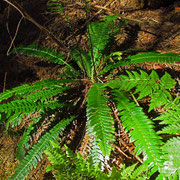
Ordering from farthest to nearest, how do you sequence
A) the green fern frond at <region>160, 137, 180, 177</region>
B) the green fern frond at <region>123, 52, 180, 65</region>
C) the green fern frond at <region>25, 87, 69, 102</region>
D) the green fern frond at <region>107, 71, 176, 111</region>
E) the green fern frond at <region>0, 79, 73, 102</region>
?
the green fern frond at <region>0, 79, 73, 102</region>
the green fern frond at <region>25, 87, 69, 102</region>
the green fern frond at <region>123, 52, 180, 65</region>
the green fern frond at <region>107, 71, 176, 111</region>
the green fern frond at <region>160, 137, 180, 177</region>

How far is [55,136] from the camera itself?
6.01ft

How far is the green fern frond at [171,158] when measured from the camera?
1.15 metres

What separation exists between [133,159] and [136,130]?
432mm

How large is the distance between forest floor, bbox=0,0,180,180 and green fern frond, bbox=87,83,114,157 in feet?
3.24

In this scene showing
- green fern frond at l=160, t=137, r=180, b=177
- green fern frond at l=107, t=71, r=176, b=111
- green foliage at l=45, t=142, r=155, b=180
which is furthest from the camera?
green fern frond at l=107, t=71, r=176, b=111

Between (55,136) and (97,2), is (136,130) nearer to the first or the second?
(55,136)

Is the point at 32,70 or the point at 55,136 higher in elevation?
the point at 32,70

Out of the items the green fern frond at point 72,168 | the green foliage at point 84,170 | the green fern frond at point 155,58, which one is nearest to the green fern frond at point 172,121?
the green foliage at point 84,170

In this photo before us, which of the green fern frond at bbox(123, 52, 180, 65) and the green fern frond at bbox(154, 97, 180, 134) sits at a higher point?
the green fern frond at bbox(123, 52, 180, 65)

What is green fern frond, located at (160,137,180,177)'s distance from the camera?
1149 millimetres

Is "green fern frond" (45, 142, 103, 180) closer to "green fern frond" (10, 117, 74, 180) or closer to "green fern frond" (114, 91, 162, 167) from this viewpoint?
"green fern frond" (10, 117, 74, 180)

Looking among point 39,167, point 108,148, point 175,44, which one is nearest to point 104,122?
point 108,148

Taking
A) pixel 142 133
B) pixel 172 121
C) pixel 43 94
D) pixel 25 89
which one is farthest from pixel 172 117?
pixel 25 89

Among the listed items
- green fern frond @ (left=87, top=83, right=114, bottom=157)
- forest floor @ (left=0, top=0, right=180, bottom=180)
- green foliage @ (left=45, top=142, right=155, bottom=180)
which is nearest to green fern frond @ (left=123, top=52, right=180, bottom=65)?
forest floor @ (left=0, top=0, right=180, bottom=180)
